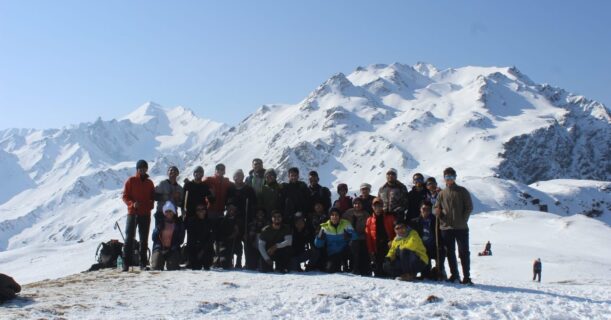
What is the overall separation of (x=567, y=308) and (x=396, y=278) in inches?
150

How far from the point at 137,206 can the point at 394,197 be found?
6.41m

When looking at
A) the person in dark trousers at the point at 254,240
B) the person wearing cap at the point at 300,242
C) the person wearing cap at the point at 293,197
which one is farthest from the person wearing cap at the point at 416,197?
the person in dark trousers at the point at 254,240

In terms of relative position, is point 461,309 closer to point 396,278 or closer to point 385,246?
point 396,278

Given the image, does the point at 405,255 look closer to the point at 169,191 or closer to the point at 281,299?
the point at 281,299

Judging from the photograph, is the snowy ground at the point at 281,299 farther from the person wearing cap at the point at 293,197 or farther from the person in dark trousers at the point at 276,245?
the person wearing cap at the point at 293,197

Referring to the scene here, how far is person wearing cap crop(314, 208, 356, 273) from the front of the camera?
49.1 feet

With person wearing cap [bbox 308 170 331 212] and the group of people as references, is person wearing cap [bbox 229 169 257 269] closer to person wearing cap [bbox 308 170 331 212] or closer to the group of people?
the group of people

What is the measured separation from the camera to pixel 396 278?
13.5 metres

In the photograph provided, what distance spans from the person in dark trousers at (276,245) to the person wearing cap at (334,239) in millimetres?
778

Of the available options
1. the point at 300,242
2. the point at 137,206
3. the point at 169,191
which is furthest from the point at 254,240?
the point at 137,206

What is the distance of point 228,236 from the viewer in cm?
1608

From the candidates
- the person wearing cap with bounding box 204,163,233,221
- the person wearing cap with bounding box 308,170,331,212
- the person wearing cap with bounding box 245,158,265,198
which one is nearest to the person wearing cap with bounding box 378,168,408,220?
the person wearing cap with bounding box 308,170,331,212

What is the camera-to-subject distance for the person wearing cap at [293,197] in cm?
1620

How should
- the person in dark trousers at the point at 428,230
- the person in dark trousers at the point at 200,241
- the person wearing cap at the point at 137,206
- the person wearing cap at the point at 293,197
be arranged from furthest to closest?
the person wearing cap at the point at 293,197, the person in dark trousers at the point at 200,241, the person wearing cap at the point at 137,206, the person in dark trousers at the point at 428,230
